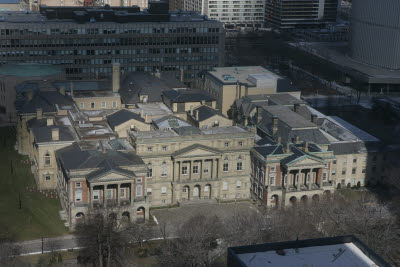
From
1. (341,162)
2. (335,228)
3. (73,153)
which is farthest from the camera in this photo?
(341,162)

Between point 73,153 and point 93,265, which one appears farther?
point 73,153

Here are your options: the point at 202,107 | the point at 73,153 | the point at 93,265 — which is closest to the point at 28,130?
the point at 73,153

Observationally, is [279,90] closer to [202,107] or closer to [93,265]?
[202,107]

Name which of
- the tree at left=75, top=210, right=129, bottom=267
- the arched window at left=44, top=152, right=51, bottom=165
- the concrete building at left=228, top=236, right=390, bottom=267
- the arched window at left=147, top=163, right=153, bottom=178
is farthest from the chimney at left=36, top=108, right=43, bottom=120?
the concrete building at left=228, top=236, right=390, bottom=267

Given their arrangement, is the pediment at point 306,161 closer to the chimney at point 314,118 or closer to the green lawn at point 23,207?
the chimney at point 314,118

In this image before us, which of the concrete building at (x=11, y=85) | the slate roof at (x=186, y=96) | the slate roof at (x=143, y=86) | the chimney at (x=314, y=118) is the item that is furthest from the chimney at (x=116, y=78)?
the chimney at (x=314, y=118)

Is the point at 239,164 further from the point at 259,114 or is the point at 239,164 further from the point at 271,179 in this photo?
the point at 259,114
